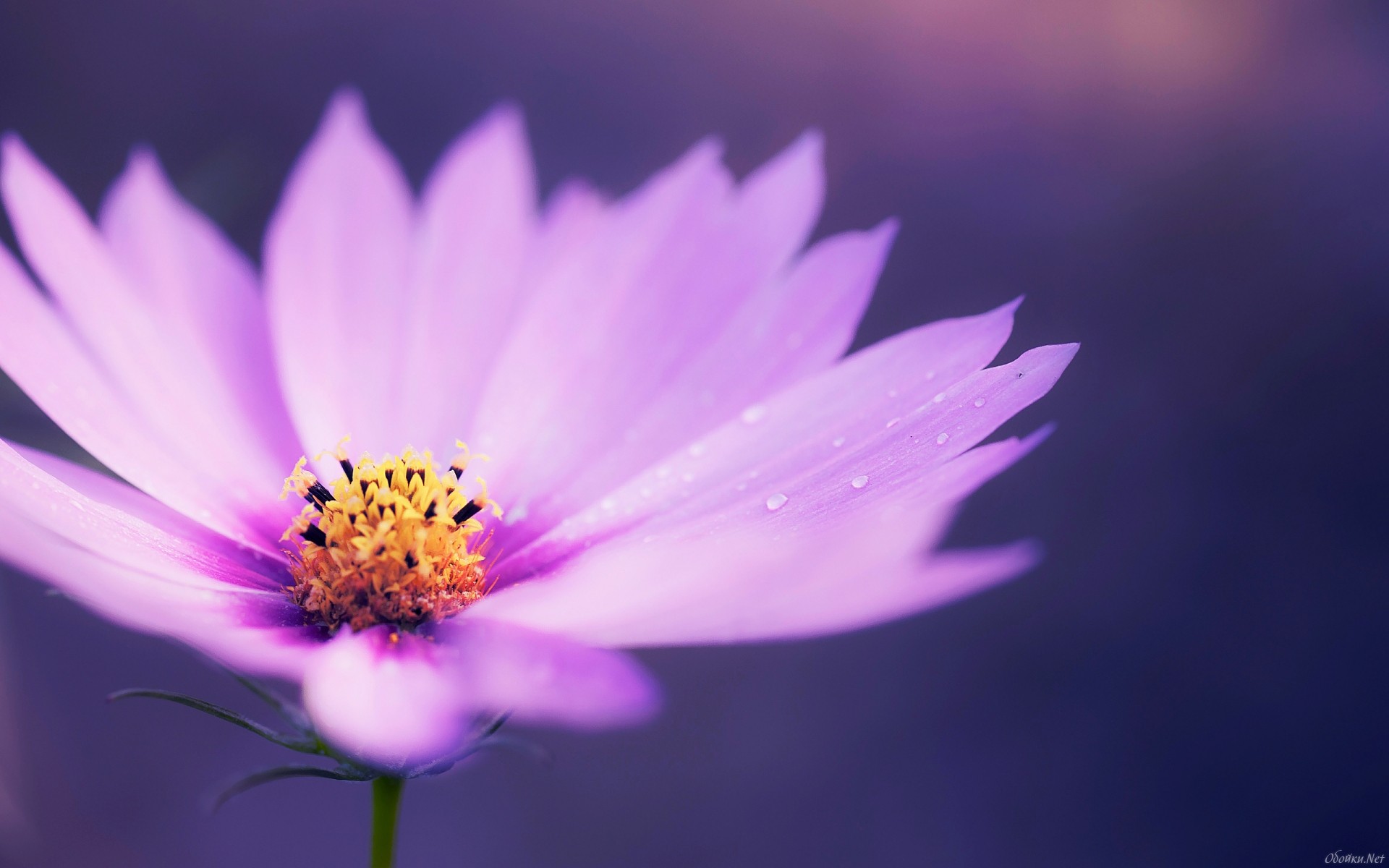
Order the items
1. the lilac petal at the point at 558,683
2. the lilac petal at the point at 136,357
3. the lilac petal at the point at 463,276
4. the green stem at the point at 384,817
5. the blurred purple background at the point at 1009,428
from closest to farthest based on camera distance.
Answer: the lilac petal at the point at 558,683
the green stem at the point at 384,817
the lilac petal at the point at 136,357
the lilac petal at the point at 463,276
the blurred purple background at the point at 1009,428

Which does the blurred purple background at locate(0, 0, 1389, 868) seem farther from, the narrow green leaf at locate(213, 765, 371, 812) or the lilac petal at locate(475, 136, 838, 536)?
the narrow green leaf at locate(213, 765, 371, 812)

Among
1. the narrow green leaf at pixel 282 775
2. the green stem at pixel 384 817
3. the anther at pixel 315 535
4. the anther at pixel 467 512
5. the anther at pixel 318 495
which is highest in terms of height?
the anther at pixel 318 495

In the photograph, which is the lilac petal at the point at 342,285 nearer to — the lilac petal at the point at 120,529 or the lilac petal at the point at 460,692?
the lilac petal at the point at 120,529

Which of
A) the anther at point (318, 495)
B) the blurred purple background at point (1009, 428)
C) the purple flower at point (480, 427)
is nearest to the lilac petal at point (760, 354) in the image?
the purple flower at point (480, 427)

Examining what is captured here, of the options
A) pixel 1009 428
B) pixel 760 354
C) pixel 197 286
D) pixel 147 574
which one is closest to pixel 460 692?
pixel 147 574

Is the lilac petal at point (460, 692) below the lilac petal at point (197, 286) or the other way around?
below

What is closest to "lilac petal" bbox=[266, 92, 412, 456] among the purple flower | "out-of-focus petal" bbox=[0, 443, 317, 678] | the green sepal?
the purple flower

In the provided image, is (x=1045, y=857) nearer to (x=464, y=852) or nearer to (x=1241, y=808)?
(x=1241, y=808)
